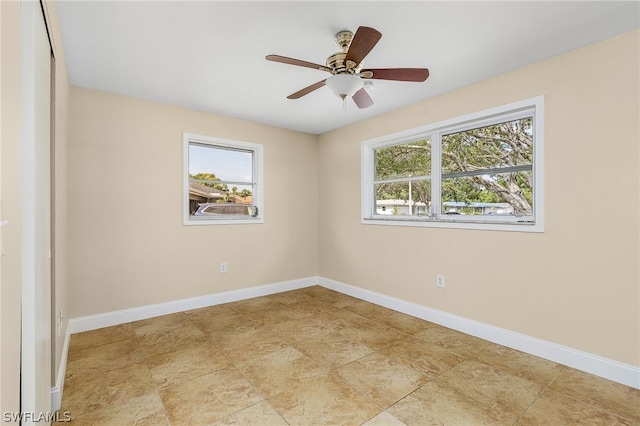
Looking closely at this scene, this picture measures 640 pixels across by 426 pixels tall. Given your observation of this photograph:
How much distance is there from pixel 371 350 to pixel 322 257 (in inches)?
89.7

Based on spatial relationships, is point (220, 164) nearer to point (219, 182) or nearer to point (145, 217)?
point (219, 182)

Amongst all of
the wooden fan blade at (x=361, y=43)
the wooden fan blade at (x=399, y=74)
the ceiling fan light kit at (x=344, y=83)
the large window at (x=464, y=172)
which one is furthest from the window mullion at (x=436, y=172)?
the wooden fan blade at (x=361, y=43)

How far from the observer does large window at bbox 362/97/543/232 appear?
2.69m

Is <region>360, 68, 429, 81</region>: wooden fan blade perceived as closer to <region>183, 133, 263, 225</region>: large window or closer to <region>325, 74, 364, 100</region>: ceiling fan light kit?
<region>325, 74, 364, 100</region>: ceiling fan light kit

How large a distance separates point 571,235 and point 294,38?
2567 millimetres

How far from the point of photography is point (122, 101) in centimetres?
323

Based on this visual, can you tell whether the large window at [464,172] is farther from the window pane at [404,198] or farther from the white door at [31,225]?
the white door at [31,225]

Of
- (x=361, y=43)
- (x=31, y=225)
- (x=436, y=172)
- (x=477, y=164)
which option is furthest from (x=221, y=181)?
(x=477, y=164)

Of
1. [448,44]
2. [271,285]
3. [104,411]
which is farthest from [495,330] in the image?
[104,411]

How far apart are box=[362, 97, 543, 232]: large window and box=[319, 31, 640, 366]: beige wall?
0.33 ft

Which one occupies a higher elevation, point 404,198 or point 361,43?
point 361,43

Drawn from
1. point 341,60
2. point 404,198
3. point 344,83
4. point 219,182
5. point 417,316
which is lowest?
point 417,316

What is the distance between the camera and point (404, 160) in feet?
12.3

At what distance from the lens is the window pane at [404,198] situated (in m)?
3.53
